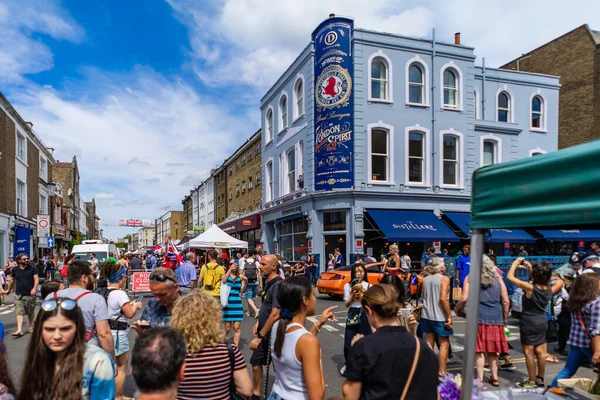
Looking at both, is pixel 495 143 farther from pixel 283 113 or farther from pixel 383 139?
pixel 283 113

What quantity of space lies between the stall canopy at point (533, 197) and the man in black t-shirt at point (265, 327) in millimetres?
2182

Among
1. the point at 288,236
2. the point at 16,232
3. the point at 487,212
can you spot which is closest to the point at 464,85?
the point at 288,236

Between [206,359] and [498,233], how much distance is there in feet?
62.2

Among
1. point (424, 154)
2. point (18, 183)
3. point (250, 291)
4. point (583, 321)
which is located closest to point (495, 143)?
point (424, 154)

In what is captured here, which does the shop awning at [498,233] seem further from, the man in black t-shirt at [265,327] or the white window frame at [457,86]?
the man in black t-shirt at [265,327]

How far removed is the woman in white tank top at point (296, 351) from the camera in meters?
2.69

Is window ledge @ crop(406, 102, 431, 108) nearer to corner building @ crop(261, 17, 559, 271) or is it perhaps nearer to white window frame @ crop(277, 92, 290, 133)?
corner building @ crop(261, 17, 559, 271)

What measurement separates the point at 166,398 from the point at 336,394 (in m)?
3.84

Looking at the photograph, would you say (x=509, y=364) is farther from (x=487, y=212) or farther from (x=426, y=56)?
(x=426, y=56)

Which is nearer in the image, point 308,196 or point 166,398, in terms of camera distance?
point 166,398

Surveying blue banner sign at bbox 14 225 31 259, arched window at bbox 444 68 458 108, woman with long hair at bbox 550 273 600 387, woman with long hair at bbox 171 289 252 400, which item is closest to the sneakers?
woman with long hair at bbox 550 273 600 387

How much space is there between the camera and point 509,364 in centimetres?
649

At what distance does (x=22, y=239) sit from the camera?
25734 mm

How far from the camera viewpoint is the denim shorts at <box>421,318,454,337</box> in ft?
19.2
